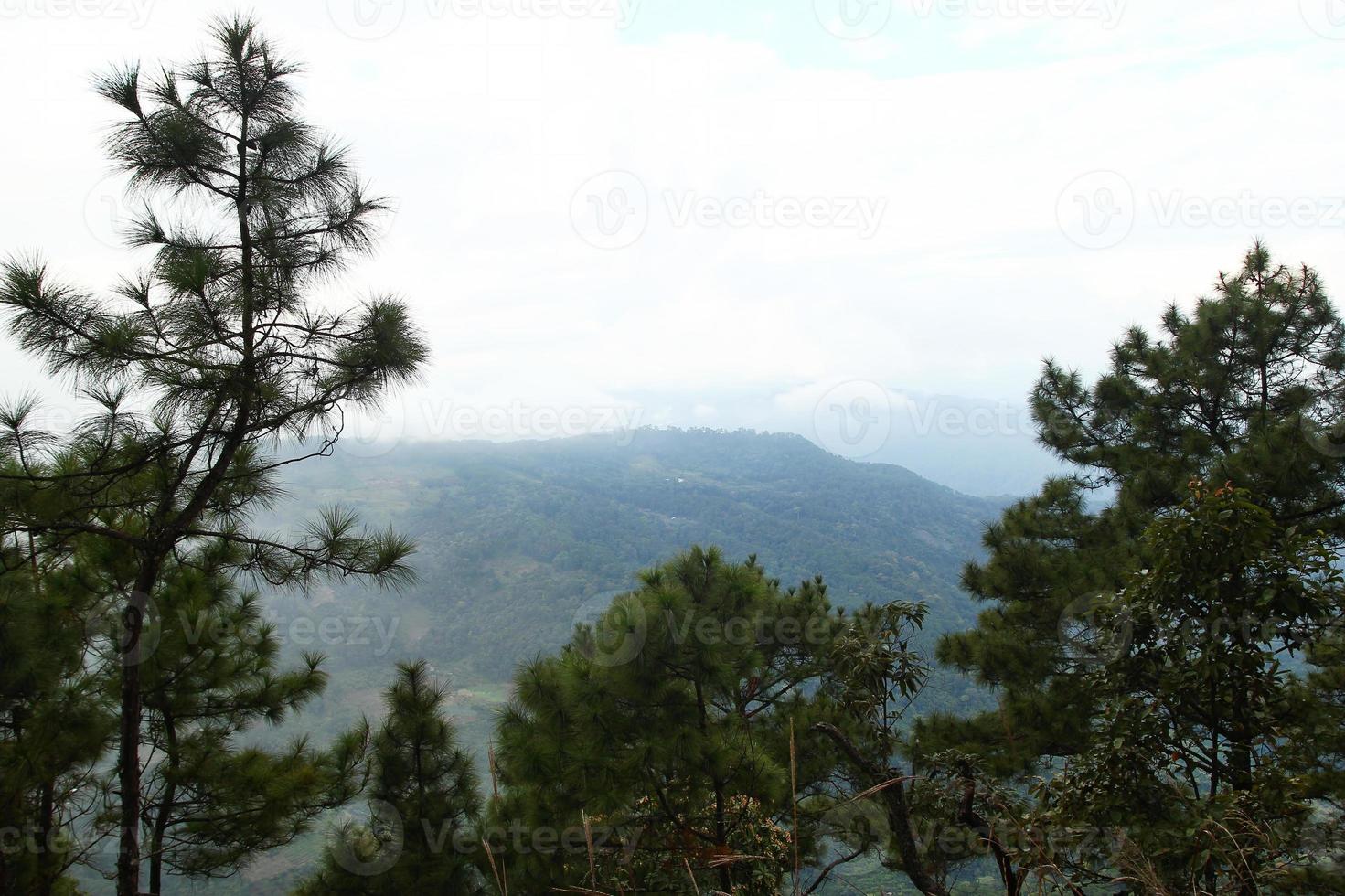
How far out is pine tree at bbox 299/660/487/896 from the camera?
632 cm

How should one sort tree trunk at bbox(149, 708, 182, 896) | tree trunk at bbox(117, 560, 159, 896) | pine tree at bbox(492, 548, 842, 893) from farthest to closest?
pine tree at bbox(492, 548, 842, 893) → tree trunk at bbox(149, 708, 182, 896) → tree trunk at bbox(117, 560, 159, 896)

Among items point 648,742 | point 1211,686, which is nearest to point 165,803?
point 648,742

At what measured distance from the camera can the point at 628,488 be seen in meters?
74.0

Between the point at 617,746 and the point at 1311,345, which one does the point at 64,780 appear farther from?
the point at 1311,345

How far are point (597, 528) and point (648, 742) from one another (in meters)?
58.4

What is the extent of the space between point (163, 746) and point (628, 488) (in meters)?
68.9

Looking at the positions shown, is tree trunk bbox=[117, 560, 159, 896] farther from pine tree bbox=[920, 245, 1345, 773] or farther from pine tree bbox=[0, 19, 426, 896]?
pine tree bbox=[920, 245, 1345, 773]

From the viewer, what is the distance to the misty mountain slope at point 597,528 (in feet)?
155

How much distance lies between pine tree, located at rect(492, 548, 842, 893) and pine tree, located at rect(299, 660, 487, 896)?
54 cm

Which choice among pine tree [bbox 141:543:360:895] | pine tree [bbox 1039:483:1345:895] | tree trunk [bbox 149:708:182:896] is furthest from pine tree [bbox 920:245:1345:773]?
tree trunk [bbox 149:708:182:896]

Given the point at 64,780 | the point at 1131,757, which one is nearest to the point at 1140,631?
the point at 1131,757

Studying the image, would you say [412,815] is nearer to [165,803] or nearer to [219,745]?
[219,745]

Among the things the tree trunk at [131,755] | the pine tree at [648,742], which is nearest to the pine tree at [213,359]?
the tree trunk at [131,755]

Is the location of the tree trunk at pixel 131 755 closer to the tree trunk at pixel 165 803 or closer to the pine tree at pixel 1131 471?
the tree trunk at pixel 165 803
